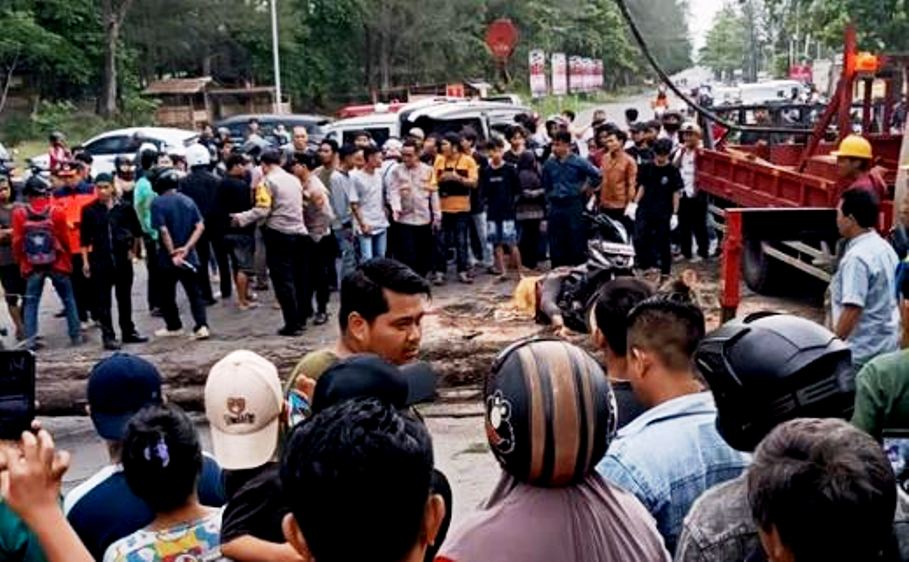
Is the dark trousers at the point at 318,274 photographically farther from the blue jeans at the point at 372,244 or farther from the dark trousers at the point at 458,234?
the dark trousers at the point at 458,234

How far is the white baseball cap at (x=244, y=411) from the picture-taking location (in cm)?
287

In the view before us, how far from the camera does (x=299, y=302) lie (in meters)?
10.3

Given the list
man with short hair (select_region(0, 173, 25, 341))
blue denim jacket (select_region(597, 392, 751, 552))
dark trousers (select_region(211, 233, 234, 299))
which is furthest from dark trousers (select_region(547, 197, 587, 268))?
blue denim jacket (select_region(597, 392, 751, 552))

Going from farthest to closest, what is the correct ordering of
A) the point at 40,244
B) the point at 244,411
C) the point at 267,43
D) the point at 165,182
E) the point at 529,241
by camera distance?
the point at 267,43 < the point at 529,241 < the point at 165,182 < the point at 40,244 < the point at 244,411

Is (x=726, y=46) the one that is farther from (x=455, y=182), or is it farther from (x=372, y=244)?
(x=372, y=244)

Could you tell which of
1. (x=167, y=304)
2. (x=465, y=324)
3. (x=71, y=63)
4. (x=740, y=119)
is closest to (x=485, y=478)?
(x=465, y=324)

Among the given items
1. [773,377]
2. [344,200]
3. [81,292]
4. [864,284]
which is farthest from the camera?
[344,200]

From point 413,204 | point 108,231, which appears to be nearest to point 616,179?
point 413,204

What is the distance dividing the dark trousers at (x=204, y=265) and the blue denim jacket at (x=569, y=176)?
342cm

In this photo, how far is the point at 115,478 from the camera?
116 inches

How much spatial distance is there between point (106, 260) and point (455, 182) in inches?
144

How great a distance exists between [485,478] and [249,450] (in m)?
3.94

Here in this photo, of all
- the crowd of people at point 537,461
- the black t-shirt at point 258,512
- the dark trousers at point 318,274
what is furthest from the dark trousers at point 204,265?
the black t-shirt at point 258,512

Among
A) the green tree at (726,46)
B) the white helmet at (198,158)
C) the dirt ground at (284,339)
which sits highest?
the green tree at (726,46)
